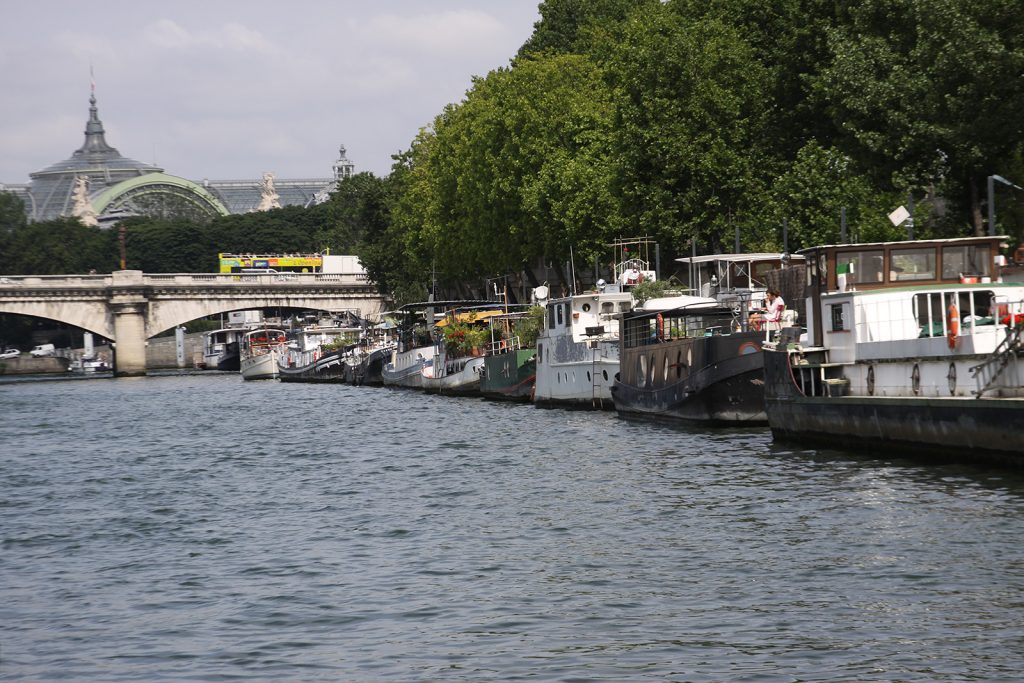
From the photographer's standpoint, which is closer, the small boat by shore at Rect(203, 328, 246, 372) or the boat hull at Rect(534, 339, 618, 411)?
the boat hull at Rect(534, 339, 618, 411)

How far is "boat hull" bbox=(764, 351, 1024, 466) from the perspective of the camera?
Answer: 2875 centimetres

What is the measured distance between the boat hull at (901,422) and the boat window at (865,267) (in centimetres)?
239

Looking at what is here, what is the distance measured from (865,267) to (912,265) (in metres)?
1.03

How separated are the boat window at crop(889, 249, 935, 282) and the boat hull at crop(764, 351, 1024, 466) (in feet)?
10.0

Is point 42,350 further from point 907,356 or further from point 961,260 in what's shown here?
point 907,356

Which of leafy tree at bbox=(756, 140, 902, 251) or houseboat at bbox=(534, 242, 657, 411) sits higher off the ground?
leafy tree at bbox=(756, 140, 902, 251)

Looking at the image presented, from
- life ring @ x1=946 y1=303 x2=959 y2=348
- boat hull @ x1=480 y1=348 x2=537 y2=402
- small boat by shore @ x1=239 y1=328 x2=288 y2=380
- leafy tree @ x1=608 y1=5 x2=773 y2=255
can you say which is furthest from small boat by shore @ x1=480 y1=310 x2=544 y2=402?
small boat by shore @ x1=239 y1=328 x2=288 y2=380

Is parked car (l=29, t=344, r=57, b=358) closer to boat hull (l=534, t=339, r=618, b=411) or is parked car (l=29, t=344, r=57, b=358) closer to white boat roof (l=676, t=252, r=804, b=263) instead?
boat hull (l=534, t=339, r=618, b=411)

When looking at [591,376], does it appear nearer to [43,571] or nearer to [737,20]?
[737,20]

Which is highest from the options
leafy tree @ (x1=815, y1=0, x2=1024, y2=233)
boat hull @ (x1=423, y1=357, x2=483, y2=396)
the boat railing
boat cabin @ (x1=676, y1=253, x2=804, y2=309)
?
leafy tree @ (x1=815, y1=0, x2=1024, y2=233)

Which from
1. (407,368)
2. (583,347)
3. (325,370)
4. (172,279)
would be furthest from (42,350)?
(583,347)

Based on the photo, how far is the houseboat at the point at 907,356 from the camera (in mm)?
29672

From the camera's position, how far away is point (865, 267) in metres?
35.7

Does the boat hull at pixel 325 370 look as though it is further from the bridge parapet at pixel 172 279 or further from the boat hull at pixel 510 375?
the boat hull at pixel 510 375
